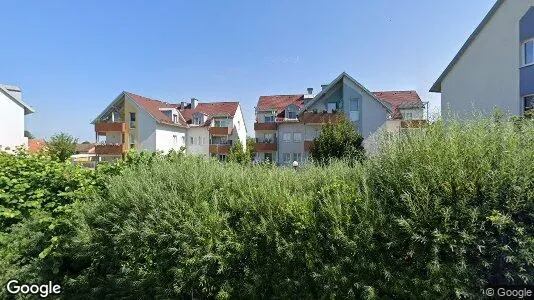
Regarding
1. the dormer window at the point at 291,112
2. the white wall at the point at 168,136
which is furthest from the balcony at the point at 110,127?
the dormer window at the point at 291,112

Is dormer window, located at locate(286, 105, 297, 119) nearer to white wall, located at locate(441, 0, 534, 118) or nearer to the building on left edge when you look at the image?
white wall, located at locate(441, 0, 534, 118)

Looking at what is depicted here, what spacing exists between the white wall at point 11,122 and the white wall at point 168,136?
40.7ft

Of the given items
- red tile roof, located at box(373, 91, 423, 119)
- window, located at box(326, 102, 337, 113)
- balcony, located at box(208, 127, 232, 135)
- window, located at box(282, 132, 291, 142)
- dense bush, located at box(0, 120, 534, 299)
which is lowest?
dense bush, located at box(0, 120, 534, 299)

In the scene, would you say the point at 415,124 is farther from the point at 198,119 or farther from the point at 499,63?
the point at 198,119

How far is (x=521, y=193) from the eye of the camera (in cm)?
305

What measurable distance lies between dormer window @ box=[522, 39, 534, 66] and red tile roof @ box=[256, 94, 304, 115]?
22507 millimetres

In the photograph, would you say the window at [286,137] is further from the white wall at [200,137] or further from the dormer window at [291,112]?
the white wall at [200,137]

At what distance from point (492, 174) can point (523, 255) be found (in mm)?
746

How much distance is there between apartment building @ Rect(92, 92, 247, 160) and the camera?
120 feet

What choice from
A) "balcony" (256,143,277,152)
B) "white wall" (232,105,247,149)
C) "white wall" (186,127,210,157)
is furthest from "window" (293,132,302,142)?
"white wall" (186,127,210,157)

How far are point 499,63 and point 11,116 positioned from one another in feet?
A: 119

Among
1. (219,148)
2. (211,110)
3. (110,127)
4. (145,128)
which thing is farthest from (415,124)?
(211,110)

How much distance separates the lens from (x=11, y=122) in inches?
1147

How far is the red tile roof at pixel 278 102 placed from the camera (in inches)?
1469
